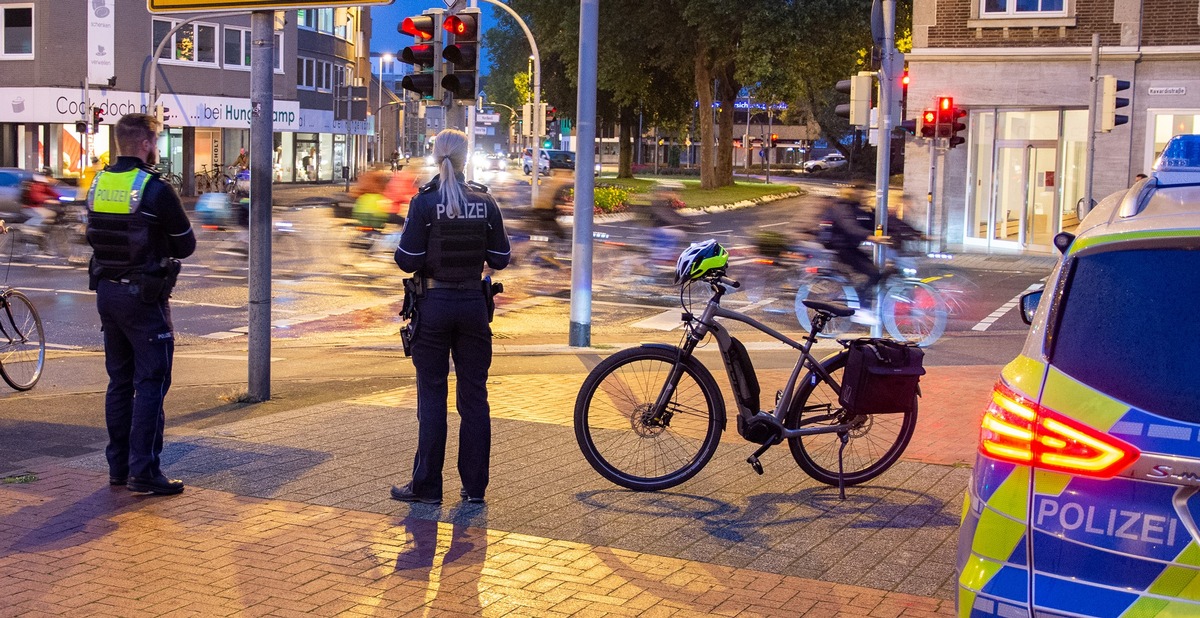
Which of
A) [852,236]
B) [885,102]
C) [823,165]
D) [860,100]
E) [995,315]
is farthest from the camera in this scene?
[823,165]

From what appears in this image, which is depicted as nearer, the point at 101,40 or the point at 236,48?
the point at 101,40

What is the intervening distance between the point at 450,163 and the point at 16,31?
4622cm

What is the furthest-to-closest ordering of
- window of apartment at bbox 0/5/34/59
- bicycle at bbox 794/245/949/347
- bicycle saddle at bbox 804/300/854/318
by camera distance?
window of apartment at bbox 0/5/34/59, bicycle at bbox 794/245/949/347, bicycle saddle at bbox 804/300/854/318

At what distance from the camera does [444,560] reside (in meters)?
5.68

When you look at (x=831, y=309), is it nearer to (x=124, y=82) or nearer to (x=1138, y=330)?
(x=1138, y=330)

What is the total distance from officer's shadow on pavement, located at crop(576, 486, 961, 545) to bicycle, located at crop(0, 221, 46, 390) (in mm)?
5435

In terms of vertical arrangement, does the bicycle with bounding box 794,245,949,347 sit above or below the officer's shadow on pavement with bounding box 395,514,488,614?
above

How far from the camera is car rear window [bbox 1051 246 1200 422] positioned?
3.15 m

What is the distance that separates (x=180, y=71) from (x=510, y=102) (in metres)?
51.3

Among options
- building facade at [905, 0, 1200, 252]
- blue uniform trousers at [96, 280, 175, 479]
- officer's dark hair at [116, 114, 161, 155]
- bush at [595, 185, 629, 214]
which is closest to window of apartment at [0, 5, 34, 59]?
bush at [595, 185, 629, 214]

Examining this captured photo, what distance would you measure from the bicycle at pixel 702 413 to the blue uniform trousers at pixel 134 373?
214 cm

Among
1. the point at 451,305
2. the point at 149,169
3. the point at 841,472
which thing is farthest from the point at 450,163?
the point at 841,472

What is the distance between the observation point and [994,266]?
2569cm

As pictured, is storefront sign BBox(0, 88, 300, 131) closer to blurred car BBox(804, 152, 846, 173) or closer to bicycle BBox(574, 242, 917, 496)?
bicycle BBox(574, 242, 917, 496)
